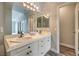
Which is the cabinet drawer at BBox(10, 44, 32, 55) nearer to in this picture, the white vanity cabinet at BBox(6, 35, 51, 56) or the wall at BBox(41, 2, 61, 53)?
the white vanity cabinet at BBox(6, 35, 51, 56)

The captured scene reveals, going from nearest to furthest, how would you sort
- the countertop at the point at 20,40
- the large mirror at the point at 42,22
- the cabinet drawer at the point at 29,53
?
the countertop at the point at 20,40 → the cabinet drawer at the point at 29,53 → the large mirror at the point at 42,22

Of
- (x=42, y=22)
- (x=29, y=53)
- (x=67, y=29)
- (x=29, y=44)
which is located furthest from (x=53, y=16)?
(x=29, y=53)

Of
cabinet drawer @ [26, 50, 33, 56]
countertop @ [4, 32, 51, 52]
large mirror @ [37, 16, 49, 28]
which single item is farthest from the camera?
large mirror @ [37, 16, 49, 28]

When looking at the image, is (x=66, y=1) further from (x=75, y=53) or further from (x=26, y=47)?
(x=26, y=47)

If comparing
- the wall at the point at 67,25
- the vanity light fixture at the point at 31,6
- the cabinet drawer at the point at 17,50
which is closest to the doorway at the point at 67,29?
the wall at the point at 67,25

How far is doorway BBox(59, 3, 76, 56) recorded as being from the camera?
5.43 feet

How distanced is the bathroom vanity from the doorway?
0.24 m

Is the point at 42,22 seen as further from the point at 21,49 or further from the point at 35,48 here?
the point at 21,49

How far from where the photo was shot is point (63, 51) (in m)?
1.68

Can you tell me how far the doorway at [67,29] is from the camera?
5.43 feet

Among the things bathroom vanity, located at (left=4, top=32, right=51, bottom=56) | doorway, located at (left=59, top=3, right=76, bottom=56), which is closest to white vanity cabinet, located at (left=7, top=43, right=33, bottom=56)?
bathroom vanity, located at (left=4, top=32, right=51, bottom=56)

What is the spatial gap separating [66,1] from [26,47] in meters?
0.98

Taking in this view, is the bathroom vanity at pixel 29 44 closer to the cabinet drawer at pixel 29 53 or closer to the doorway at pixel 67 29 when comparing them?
the cabinet drawer at pixel 29 53

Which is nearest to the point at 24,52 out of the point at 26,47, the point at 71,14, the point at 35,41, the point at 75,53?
the point at 26,47
